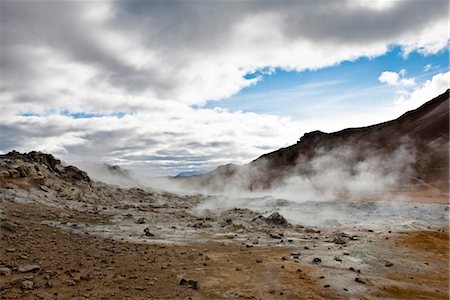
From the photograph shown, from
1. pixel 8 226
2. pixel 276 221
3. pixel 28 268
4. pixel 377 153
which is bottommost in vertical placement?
pixel 28 268

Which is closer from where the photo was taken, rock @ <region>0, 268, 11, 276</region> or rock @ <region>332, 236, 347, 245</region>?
rock @ <region>0, 268, 11, 276</region>

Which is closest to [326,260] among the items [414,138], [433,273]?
[433,273]

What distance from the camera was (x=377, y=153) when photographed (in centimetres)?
5781

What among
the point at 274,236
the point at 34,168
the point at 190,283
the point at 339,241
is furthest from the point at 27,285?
the point at 34,168

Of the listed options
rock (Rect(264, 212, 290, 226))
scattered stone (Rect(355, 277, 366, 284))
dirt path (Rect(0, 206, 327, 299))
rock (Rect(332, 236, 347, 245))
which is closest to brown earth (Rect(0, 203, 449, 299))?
dirt path (Rect(0, 206, 327, 299))

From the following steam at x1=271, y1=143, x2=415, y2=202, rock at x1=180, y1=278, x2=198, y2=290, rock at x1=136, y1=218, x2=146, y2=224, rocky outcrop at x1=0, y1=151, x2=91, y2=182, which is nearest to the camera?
rock at x1=180, y1=278, x2=198, y2=290

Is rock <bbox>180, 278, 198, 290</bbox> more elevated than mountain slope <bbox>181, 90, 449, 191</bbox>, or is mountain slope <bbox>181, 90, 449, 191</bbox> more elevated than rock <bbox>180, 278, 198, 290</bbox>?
mountain slope <bbox>181, 90, 449, 191</bbox>

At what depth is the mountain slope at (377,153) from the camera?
155 ft

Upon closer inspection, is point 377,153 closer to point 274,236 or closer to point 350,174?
point 350,174

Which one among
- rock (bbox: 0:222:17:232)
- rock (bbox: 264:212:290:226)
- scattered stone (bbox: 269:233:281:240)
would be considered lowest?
Answer: scattered stone (bbox: 269:233:281:240)

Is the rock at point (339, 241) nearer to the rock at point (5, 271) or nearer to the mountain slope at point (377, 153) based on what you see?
the rock at point (5, 271)

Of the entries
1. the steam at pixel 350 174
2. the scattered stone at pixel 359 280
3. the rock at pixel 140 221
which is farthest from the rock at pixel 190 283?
the steam at pixel 350 174

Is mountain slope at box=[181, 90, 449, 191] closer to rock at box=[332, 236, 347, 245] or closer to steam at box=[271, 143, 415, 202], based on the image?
steam at box=[271, 143, 415, 202]

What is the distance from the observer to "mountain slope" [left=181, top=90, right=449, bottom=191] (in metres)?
47.1
